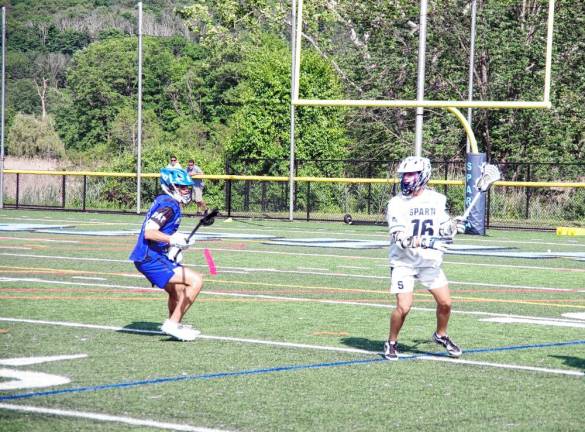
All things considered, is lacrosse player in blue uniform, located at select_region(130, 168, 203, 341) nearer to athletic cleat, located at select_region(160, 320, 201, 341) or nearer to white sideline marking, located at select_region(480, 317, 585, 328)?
athletic cleat, located at select_region(160, 320, 201, 341)

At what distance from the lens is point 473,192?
2767 centimetres

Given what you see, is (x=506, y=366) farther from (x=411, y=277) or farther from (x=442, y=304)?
(x=411, y=277)

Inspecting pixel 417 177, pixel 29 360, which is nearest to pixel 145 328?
pixel 29 360

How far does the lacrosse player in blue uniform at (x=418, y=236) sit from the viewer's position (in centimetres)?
975

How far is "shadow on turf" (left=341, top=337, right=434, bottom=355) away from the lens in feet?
33.6

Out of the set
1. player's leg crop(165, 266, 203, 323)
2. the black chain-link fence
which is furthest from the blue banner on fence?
player's leg crop(165, 266, 203, 323)

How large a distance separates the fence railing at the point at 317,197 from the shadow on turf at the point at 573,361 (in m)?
21.9

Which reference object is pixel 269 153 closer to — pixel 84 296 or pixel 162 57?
pixel 84 296

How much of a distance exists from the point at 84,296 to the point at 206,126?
63869 mm

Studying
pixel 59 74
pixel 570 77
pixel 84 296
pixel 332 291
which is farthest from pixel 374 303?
pixel 59 74

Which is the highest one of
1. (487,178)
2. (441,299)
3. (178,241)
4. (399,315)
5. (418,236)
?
(487,178)

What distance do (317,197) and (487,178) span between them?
1020 inches

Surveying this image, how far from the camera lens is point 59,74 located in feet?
367

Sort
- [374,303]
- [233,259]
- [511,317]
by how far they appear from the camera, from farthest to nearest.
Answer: [233,259], [374,303], [511,317]
